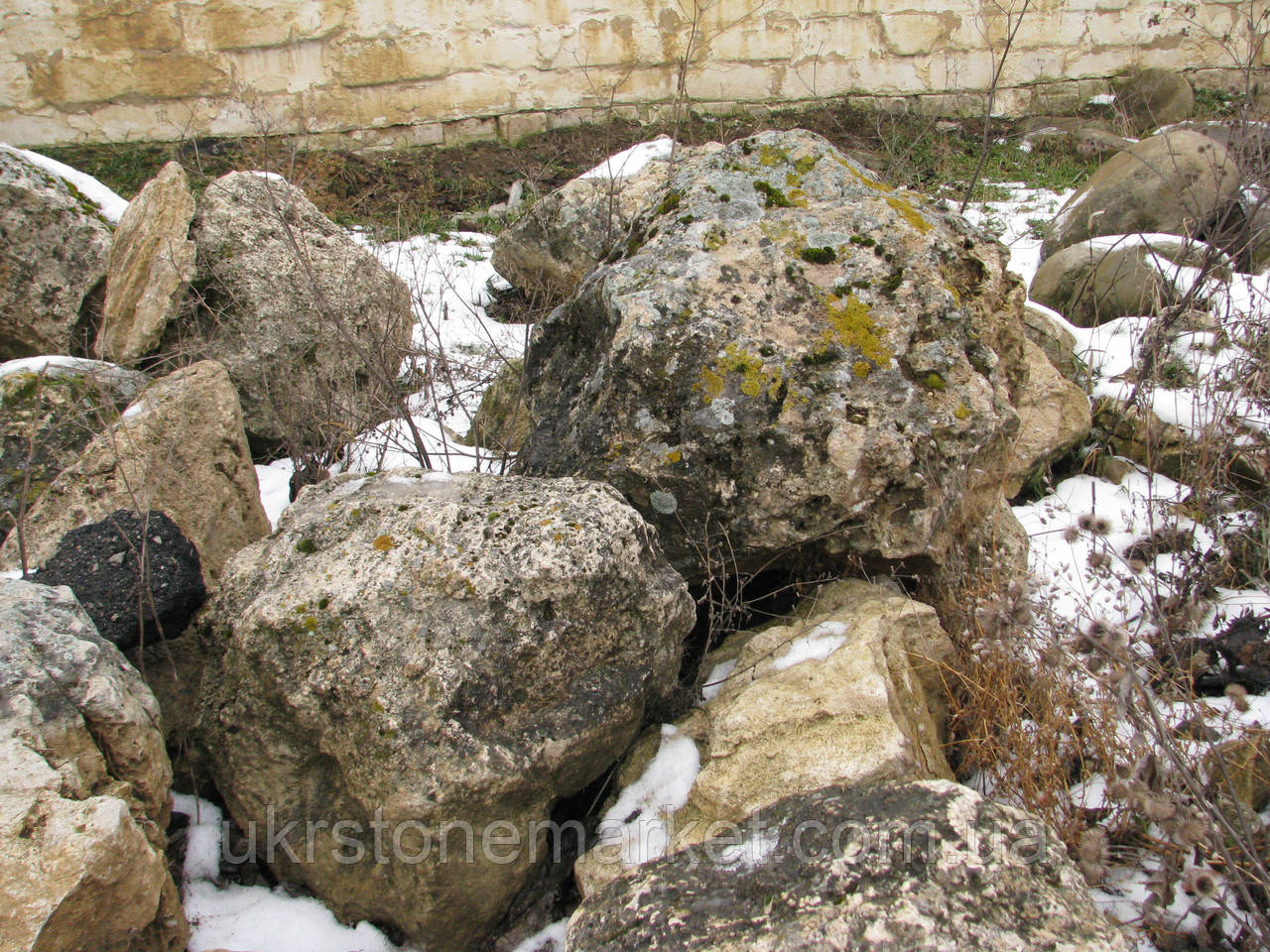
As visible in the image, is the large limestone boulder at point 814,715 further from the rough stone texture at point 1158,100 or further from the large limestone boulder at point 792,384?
the rough stone texture at point 1158,100

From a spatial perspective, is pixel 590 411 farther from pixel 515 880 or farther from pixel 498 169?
pixel 498 169

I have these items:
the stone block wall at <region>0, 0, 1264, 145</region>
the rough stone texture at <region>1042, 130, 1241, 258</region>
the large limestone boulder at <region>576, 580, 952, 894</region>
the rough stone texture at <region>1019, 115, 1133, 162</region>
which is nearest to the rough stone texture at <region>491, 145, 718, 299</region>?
the rough stone texture at <region>1042, 130, 1241, 258</region>

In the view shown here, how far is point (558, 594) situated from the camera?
2.03m

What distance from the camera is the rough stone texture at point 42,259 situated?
12.7ft

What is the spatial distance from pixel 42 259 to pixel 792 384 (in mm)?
3353

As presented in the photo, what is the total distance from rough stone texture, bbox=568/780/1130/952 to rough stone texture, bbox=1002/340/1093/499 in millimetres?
1855

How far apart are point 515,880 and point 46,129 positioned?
7.78 meters

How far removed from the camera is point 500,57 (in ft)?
26.0

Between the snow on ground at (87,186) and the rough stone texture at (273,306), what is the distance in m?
0.41

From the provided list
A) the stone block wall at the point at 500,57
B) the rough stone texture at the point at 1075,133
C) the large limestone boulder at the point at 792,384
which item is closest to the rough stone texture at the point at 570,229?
the large limestone boulder at the point at 792,384

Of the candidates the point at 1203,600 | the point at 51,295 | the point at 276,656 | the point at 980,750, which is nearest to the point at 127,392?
the point at 51,295

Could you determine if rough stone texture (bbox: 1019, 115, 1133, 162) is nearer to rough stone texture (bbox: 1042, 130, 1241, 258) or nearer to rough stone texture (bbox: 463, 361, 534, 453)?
rough stone texture (bbox: 1042, 130, 1241, 258)

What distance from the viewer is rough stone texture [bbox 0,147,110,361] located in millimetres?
3869

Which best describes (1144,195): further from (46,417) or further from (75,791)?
(75,791)
